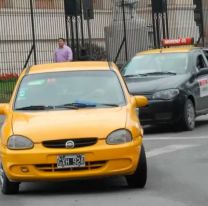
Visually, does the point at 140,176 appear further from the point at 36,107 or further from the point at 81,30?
the point at 81,30

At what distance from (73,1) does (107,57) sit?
16.4ft

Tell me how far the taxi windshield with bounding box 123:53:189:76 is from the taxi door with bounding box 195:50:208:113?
0.34 metres

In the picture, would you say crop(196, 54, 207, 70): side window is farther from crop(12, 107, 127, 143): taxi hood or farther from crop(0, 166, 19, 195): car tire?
crop(0, 166, 19, 195): car tire

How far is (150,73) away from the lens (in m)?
15.7

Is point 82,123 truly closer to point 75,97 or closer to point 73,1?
point 75,97

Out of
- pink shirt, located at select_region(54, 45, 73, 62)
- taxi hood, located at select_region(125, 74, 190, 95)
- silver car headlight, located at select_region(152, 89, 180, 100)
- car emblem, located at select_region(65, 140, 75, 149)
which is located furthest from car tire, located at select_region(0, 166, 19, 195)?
pink shirt, located at select_region(54, 45, 73, 62)

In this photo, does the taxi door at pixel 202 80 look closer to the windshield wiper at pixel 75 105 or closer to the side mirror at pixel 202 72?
the side mirror at pixel 202 72

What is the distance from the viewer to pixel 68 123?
29.1ft

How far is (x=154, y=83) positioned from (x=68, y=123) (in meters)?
6.20

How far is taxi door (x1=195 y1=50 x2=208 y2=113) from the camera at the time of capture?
51.8 feet

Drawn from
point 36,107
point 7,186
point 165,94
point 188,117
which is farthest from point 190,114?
point 7,186

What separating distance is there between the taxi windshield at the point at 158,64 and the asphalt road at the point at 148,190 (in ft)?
13.2

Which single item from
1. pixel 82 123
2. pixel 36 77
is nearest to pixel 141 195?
pixel 82 123

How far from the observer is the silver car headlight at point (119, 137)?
8.70 m
